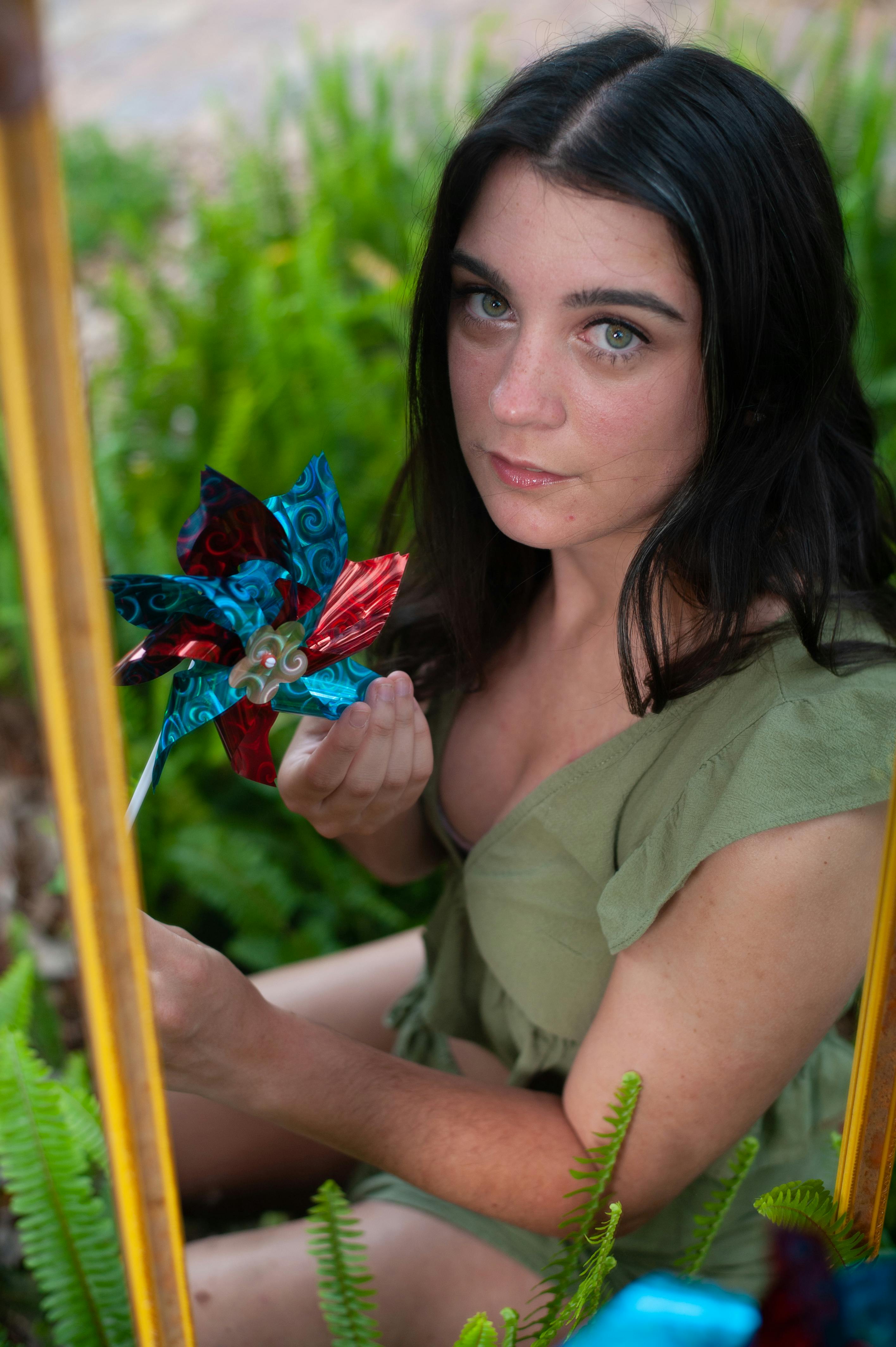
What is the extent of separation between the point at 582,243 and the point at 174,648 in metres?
0.35

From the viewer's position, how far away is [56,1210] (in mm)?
939

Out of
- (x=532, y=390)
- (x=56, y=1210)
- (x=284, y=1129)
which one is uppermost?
(x=532, y=390)

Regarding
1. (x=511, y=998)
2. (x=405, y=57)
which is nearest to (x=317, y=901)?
(x=511, y=998)

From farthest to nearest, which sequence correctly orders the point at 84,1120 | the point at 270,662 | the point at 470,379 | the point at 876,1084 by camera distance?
the point at 84,1120, the point at 470,379, the point at 270,662, the point at 876,1084

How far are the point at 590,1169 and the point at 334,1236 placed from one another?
198mm

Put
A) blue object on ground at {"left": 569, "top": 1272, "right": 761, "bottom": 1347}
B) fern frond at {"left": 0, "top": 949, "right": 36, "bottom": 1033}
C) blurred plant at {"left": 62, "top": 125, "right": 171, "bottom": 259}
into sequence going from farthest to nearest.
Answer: blurred plant at {"left": 62, "top": 125, "right": 171, "bottom": 259}, fern frond at {"left": 0, "top": 949, "right": 36, "bottom": 1033}, blue object on ground at {"left": 569, "top": 1272, "right": 761, "bottom": 1347}

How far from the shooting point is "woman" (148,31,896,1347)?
29.3 inches

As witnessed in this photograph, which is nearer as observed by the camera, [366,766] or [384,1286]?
[366,766]

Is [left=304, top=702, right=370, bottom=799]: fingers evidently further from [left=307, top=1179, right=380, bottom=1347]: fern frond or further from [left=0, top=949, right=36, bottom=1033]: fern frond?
[left=0, top=949, right=36, bottom=1033]: fern frond

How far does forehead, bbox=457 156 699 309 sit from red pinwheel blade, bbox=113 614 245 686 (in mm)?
297

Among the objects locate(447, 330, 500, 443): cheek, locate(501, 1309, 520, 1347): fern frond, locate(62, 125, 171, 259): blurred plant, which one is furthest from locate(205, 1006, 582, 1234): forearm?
locate(62, 125, 171, 259): blurred plant

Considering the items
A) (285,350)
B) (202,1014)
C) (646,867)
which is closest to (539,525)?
(646,867)

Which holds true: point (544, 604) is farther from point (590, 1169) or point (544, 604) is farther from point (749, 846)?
point (590, 1169)

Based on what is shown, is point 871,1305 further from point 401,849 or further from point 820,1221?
point 401,849
